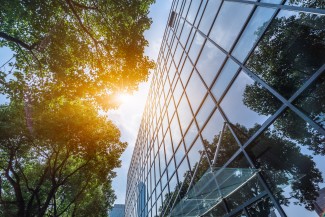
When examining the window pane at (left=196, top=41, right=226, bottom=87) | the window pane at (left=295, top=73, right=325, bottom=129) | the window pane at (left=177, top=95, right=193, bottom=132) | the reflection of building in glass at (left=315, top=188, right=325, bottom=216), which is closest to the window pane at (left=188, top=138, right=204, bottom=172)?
the window pane at (left=177, top=95, right=193, bottom=132)

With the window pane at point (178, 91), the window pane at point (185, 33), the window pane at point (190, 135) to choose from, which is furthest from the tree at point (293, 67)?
the window pane at point (185, 33)

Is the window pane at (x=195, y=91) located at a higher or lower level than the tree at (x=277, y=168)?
higher

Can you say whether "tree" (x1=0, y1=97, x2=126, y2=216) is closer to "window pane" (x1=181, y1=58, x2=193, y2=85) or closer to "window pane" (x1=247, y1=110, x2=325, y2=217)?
"window pane" (x1=181, y1=58, x2=193, y2=85)

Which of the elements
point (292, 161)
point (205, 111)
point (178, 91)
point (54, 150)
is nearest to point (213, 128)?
point (205, 111)

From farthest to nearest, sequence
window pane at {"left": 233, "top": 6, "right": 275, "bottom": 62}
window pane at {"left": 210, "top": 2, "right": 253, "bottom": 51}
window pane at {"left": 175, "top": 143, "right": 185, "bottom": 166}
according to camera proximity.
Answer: window pane at {"left": 175, "top": 143, "right": 185, "bottom": 166} → window pane at {"left": 210, "top": 2, "right": 253, "bottom": 51} → window pane at {"left": 233, "top": 6, "right": 275, "bottom": 62}

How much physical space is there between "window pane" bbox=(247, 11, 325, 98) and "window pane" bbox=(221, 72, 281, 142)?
1.13 ft

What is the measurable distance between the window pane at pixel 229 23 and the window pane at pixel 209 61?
1.06 ft

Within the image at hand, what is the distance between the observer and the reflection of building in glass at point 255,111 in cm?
385

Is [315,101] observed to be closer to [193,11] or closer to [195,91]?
[195,91]

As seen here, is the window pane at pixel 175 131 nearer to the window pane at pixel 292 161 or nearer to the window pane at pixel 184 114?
the window pane at pixel 184 114

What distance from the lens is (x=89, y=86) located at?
10.3 m

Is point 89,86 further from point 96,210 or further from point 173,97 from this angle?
point 96,210

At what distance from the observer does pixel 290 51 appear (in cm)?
443

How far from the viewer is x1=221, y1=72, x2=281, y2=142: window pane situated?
483 centimetres
